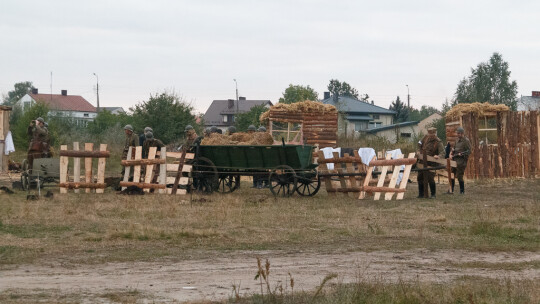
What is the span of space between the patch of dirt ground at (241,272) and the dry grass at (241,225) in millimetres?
689

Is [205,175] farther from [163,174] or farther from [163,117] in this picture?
[163,117]

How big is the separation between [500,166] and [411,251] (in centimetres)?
2281

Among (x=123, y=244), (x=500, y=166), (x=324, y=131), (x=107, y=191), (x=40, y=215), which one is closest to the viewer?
(x=123, y=244)

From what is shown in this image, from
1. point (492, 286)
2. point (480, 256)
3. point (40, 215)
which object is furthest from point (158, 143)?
point (492, 286)

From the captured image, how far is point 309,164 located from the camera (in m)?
23.6

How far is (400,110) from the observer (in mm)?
119875

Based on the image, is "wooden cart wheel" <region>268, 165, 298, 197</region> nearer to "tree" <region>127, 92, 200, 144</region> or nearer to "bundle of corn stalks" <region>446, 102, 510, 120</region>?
"bundle of corn stalks" <region>446, 102, 510, 120</region>

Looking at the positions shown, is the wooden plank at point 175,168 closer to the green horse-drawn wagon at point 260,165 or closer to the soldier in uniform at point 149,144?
the green horse-drawn wagon at point 260,165

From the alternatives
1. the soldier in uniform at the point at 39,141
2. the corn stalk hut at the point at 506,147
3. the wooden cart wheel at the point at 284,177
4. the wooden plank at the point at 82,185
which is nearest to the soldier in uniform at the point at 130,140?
the wooden plank at the point at 82,185

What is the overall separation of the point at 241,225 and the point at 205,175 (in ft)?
29.5

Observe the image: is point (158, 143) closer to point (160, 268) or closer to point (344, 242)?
point (344, 242)

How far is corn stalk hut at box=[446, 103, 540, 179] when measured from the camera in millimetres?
34469

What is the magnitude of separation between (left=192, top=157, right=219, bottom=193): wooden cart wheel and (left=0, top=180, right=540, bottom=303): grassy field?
2360 millimetres

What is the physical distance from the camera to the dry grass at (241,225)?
13078 mm
